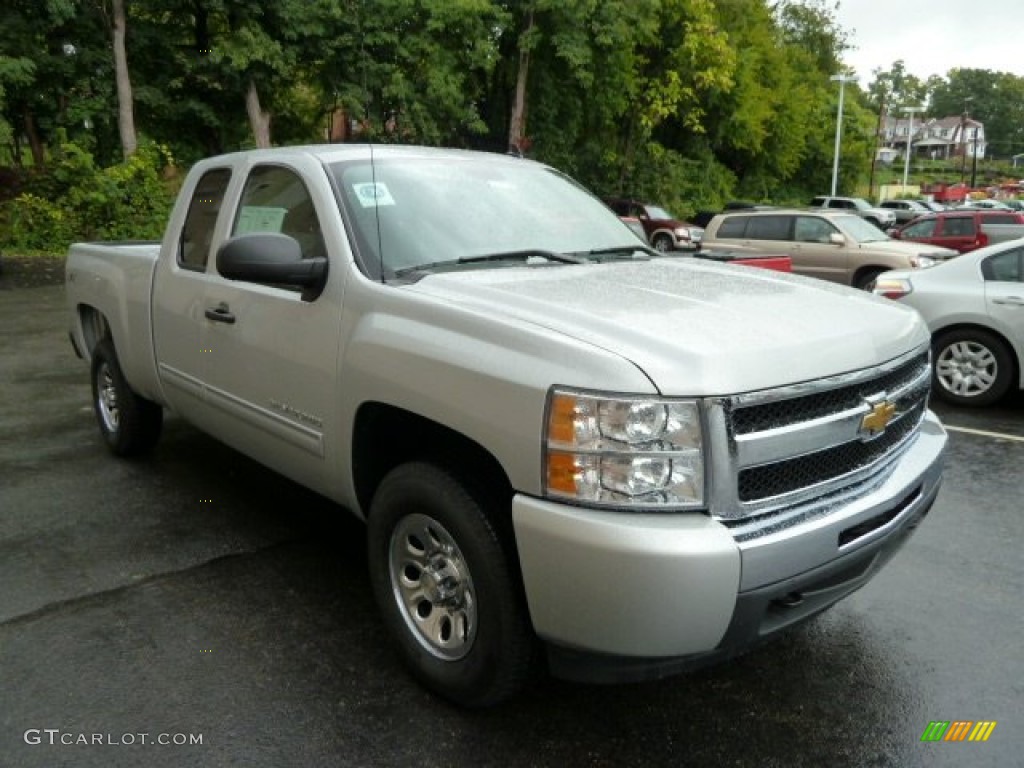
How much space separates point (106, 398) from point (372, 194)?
3109 millimetres

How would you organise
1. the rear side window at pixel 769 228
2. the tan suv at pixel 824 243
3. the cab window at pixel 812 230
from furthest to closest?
the rear side window at pixel 769 228, the cab window at pixel 812 230, the tan suv at pixel 824 243

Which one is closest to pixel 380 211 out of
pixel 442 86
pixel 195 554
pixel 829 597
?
pixel 195 554

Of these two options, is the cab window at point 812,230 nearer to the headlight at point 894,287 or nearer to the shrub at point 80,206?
the headlight at point 894,287

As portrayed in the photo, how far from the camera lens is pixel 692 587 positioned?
2213 millimetres

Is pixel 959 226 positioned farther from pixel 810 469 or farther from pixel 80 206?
pixel 80 206

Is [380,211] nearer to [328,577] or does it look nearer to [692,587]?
[328,577]

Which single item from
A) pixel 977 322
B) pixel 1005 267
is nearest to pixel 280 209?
pixel 977 322

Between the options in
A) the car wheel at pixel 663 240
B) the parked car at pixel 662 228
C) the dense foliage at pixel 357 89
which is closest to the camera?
the dense foliage at pixel 357 89

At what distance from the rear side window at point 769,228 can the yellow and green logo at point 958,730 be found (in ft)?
42.1

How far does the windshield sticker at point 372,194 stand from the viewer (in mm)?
3438

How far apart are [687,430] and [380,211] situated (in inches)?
66.5

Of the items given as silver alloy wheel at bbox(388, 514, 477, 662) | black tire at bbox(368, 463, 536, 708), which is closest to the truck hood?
black tire at bbox(368, 463, 536, 708)

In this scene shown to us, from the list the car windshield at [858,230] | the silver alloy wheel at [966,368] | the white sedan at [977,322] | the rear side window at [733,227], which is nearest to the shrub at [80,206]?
the rear side window at [733,227]

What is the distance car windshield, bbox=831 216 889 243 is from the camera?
1395cm
